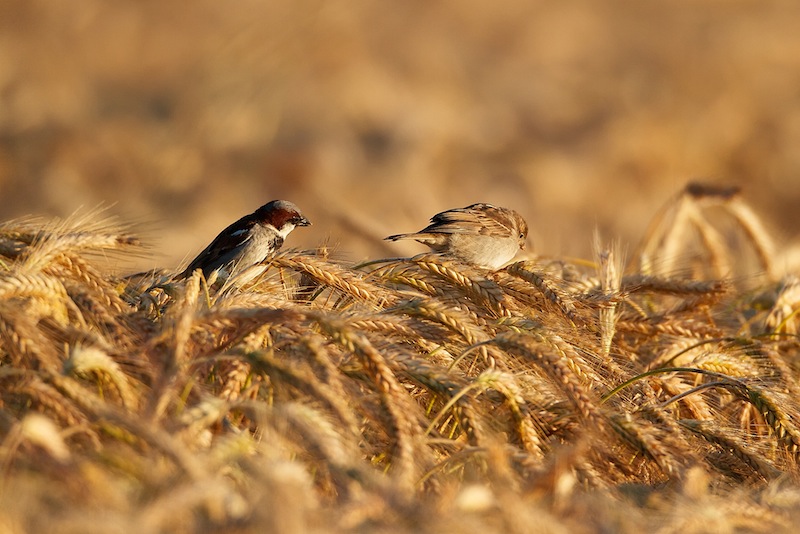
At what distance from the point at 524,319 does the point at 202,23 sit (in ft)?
54.6

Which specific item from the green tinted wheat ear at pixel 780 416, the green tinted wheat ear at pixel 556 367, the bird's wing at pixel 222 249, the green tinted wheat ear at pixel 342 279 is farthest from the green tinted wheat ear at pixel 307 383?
the bird's wing at pixel 222 249

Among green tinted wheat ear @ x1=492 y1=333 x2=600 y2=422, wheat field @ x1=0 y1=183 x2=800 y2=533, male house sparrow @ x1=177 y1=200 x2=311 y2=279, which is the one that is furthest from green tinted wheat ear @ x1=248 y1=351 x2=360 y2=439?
male house sparrow @ x1=177 y1=200 x2=311 y2=279

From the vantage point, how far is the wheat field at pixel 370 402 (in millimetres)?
2516

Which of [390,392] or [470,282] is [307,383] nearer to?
[390,392]

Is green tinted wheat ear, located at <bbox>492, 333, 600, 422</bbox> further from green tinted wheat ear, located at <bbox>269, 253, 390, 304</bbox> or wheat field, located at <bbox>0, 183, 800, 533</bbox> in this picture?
green tinted wheat ear, located at <bbox>269, 253, 390, 304</bbox>

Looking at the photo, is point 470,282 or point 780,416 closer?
point 780,416

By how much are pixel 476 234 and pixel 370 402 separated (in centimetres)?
273

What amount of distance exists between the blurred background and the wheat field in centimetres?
352

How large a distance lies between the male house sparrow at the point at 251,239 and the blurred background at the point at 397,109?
2088 millimetres

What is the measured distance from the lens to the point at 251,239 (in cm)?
614

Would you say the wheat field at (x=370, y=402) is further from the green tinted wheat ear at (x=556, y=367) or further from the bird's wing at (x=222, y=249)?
the bird's wing at (x=222, y=249)

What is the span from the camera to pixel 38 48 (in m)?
17.4

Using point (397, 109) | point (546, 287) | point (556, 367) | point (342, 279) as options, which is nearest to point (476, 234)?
point (546, 287)

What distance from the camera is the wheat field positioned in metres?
2.52
